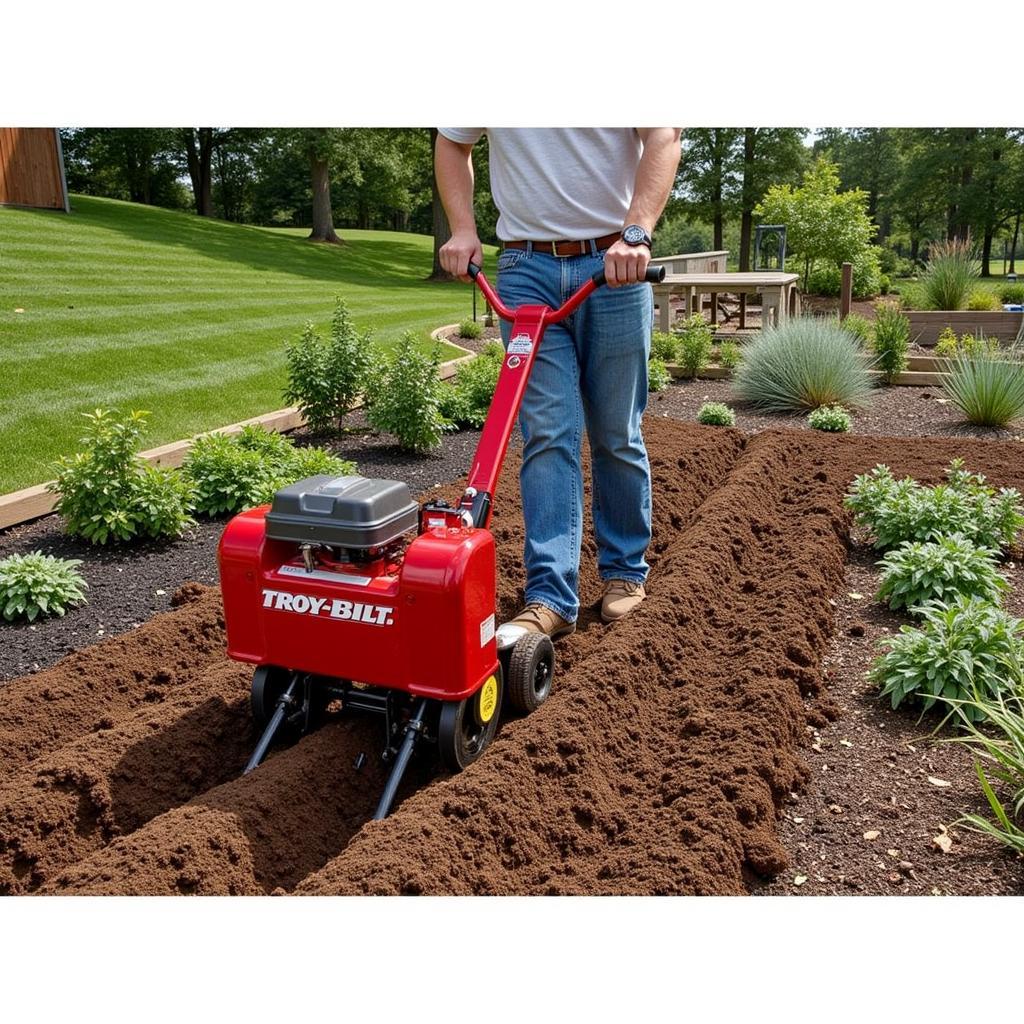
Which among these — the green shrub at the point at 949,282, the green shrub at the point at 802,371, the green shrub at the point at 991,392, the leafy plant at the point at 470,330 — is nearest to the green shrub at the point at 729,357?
the green shrub at the point at 802,371

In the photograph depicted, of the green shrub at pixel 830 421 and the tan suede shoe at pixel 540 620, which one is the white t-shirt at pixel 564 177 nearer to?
the tan suede shoe at pixel 540 620

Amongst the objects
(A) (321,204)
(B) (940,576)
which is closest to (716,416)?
(B) (940,576)

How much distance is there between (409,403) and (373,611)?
14.5 ft

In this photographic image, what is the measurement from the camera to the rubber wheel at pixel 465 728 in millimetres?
2900

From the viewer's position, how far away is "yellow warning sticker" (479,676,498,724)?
3.04 metres

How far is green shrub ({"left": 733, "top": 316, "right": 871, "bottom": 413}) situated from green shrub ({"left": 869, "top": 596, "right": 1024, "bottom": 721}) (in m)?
5.53

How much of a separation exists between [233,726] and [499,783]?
42.2 inches

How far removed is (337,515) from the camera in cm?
286

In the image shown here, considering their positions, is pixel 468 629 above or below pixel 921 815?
above

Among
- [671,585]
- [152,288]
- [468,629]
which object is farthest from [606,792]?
[152,288]

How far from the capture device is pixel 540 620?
12.5 ft

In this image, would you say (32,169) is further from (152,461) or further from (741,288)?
(152,461)

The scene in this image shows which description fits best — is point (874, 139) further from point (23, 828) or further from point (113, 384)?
point (23, 828)

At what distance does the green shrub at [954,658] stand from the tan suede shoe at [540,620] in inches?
47.2
